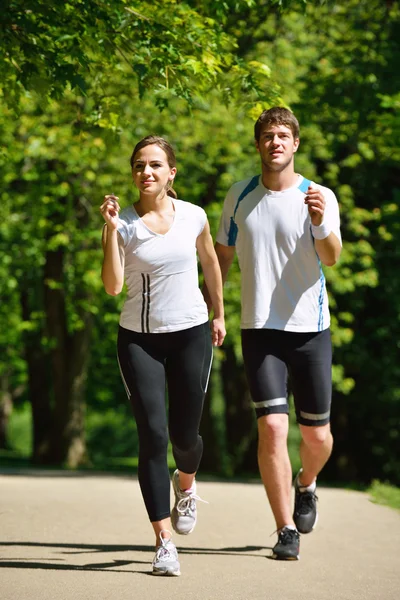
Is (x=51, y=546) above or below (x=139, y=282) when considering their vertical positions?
below

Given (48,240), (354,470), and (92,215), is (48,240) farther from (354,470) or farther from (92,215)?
(354,470)

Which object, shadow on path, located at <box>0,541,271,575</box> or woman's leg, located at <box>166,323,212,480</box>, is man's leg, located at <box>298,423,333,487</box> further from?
woman's leg, located at <box>166,323,212,480</box>

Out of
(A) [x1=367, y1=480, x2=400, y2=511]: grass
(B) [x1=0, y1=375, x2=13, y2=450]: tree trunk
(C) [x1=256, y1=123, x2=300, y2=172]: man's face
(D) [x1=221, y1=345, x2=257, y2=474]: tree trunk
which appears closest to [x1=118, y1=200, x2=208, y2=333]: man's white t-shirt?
(C) [x1=256, y1=123, x2=300, y2=172]: man's face

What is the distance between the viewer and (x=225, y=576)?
19.2 ft

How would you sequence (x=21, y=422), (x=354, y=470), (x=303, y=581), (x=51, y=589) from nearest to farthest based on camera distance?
(x=51, y=589) < (x=303, y=581) < (x=354, y=470) < (x=21, y=422)

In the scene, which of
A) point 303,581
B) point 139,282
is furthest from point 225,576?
point 139,282


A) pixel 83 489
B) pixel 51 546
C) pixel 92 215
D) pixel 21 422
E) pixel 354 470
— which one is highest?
pixel 92 215

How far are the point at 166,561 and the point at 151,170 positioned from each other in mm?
2017

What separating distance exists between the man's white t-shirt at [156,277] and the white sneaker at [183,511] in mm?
1103

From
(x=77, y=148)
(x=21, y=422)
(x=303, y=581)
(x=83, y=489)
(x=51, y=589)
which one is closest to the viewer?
(x=51, y=589)

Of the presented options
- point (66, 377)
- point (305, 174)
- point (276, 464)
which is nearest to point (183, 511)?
point (276, 464)

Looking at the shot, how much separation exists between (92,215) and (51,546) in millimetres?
15387

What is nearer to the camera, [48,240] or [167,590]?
[167,590]

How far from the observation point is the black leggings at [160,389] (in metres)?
5.98
